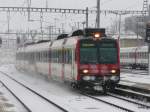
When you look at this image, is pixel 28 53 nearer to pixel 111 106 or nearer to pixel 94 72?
pixel 94 72

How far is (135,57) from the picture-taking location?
63.2 metres

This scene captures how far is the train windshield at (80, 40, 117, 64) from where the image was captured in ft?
73.5

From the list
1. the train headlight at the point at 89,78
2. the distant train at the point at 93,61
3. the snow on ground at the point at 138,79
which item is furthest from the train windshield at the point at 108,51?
the snow on ground at the point at 138,79

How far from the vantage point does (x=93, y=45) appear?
22.6m

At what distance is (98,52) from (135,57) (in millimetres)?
41137

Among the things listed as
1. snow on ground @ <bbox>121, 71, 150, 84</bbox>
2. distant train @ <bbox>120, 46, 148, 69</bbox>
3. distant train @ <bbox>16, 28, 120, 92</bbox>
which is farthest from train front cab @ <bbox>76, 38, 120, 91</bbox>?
distant train @ <bbox>120, 46, 148, 69</bbox>

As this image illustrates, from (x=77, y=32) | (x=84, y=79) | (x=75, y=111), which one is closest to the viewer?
(x=75, y=111)

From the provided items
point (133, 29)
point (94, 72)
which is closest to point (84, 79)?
point (94, 72)

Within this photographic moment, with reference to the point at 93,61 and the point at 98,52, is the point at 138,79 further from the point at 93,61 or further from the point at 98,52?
the point at 93,61

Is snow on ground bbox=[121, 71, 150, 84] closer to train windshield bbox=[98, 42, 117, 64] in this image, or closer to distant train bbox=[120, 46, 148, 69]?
train windshield bbox=[98, 42, 117, 64]

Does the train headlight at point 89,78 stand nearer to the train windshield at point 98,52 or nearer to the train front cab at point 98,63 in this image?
the train front cab at point 98,63

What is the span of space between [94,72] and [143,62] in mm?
37743

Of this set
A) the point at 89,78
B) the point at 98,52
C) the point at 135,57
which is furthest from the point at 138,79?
the point at 135,57

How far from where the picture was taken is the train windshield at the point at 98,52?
2239 centimetres
